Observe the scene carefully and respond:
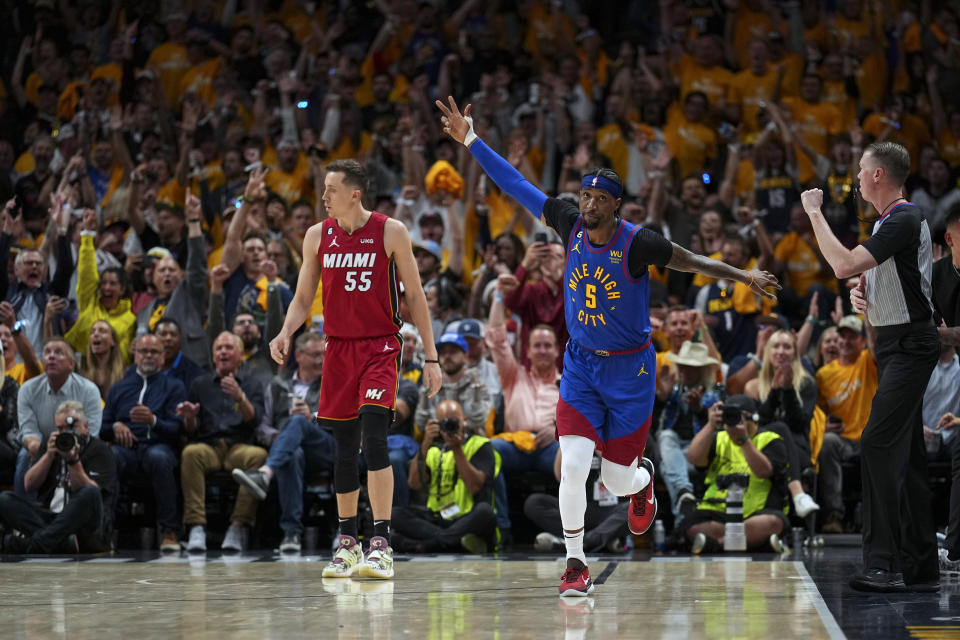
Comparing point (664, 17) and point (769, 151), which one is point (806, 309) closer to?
point (769, 151)

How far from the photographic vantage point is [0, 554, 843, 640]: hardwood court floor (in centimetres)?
498

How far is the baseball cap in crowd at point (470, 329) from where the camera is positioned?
33.0 ft

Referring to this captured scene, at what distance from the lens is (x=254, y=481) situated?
9.49 m

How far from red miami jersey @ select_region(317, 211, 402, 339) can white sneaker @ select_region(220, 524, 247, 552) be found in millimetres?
3157

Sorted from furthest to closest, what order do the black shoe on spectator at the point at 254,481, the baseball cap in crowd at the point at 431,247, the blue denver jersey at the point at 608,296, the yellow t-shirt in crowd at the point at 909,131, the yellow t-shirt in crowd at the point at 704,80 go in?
the yellow t-shirt in crowd at the point at 704,80
the yellow t-shirt in crowd at the point at 909,131
the baseball cap in crowd at the point at 431,247
the black shoe on spectator at the point at 254,481
the blue denver jersey at the point at 608,296

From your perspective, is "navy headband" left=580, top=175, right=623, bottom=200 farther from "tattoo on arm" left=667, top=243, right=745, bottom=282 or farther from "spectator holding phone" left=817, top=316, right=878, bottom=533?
"spectator holding phone" left=817, top=316, right=878, bottom=533

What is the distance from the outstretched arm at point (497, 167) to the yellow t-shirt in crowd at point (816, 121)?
23.6 feet

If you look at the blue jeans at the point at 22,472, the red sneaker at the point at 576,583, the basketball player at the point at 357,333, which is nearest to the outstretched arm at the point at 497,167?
the basketball player at the point at 357,333

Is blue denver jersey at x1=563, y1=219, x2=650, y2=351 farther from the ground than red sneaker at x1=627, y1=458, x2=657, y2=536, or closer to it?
farther from the ground

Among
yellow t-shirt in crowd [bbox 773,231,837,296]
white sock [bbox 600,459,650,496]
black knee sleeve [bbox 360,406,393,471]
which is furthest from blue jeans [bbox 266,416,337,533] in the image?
yellow t-shirt in crowd [bbox 773,231,837,296]

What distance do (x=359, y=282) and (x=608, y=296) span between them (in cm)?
148

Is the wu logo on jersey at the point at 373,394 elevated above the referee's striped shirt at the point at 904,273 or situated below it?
below

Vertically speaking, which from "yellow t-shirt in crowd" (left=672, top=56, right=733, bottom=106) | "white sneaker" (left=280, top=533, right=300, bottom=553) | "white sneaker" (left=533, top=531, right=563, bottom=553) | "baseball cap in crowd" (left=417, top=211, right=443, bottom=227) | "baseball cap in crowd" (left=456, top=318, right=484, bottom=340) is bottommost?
"white sneaker" (left=533, top=531, right=563, bottom=553)

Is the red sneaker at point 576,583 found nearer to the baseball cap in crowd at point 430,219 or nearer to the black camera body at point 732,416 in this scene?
the black camera body at point 732,416
